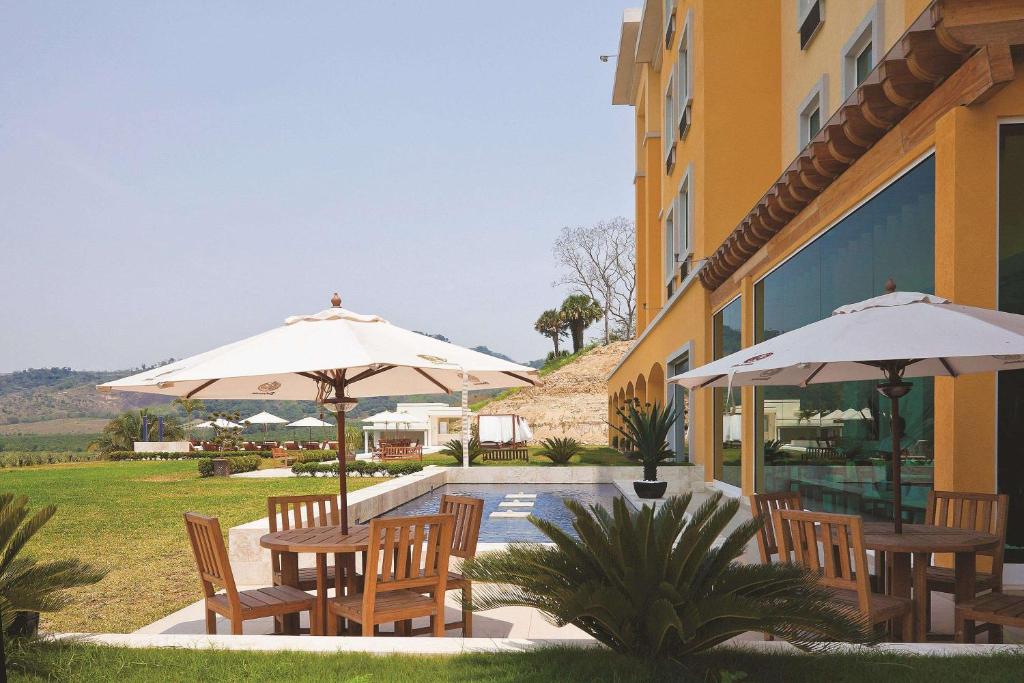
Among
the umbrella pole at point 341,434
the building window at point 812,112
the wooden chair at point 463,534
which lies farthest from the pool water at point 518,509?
the building window at point 812,112

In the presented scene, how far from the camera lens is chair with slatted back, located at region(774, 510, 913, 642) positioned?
429 centimetres

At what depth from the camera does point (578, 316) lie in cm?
7919

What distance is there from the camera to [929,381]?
6.60 m

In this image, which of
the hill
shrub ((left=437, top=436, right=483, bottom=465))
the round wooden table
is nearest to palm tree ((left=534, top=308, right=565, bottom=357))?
the hill

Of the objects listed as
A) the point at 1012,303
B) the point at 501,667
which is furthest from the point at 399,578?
the point at 1012,303

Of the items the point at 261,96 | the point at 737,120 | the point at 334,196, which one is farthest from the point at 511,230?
the point at 737,120

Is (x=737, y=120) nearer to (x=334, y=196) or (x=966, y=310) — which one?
(x=966, y=310)

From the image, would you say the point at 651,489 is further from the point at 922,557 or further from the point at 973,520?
the point at 922,557

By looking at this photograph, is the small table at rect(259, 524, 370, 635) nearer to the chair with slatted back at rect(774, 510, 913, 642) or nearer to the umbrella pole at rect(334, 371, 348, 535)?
the umbrella pole at rect(334, 371, 348, 535)

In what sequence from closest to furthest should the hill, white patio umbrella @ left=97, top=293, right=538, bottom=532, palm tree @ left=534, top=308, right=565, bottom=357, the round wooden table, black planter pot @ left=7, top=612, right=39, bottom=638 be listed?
black planter pot @ left=7, top=612, right=39, bottom=638, the round wooden table, white patio umbrella @ left=97, top=293, right=538, bottom=532, the hill, palm tree @ left=534, top=308, right=565, bottom=357

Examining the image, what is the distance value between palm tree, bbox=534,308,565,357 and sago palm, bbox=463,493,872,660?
7608 cm

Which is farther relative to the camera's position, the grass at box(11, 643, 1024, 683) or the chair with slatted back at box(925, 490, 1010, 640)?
the chair with slatted back at box(925, 490, 1010, 640)

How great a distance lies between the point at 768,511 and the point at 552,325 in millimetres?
76370

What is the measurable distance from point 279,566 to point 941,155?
5.78 meters
